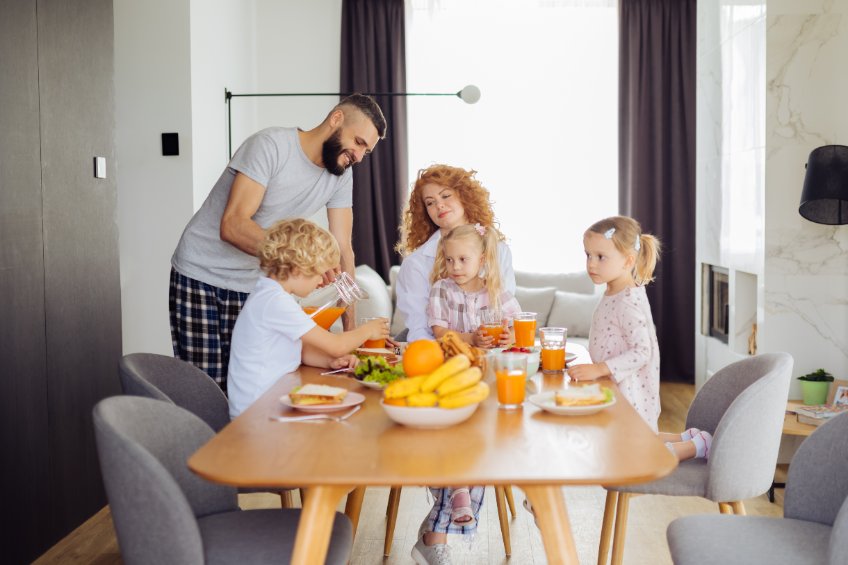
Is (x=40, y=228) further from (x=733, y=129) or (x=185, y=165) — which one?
(x=733, y=129)

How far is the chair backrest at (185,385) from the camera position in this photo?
2535 mm

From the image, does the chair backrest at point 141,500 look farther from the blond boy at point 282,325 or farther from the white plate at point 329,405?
the blond boy at point 282,325

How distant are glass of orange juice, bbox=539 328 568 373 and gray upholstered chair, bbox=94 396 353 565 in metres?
0.70

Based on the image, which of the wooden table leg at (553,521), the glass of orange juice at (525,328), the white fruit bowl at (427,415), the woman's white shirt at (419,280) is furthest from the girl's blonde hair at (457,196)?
the wooden table leg at (553,521)

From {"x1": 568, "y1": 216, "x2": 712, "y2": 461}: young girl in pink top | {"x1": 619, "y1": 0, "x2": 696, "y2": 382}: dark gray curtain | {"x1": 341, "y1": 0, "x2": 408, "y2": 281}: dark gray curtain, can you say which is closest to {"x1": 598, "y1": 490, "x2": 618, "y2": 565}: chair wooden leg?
{"x1": 568, "y1": 216, "x2": 712, "y2": 461}: young girl in pink top

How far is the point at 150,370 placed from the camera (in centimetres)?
253

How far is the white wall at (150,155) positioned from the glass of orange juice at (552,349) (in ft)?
9.32

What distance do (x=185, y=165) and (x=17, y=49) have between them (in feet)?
6.23

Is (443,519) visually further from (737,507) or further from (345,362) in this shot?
(737,507)

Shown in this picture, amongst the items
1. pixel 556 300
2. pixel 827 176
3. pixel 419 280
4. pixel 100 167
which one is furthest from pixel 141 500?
pixel 556 300

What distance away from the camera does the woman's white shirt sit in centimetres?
322

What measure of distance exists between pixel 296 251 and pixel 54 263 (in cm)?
117

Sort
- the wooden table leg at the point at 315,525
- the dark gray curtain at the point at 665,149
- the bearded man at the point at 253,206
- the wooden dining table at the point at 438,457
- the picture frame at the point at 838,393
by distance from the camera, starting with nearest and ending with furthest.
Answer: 1. the wooden dining table at the point at 438,457
2. the wooden table leg at the point at 315,525
3. the bearded man at the point at 253,206
4. the picture frame at the point at 838,393
5. the dark gray curtain at the point at 665,149

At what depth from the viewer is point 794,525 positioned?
2041 millimetres
